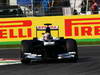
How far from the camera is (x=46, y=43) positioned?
1441 cm

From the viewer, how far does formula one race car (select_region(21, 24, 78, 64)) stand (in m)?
14.2

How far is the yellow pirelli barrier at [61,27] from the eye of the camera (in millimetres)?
21781

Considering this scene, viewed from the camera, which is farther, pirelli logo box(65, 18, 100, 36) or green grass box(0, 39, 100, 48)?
pirelli logo box(65, 18, 100, 36)

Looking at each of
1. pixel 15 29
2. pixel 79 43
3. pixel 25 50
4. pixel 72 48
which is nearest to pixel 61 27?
pixel 79 43

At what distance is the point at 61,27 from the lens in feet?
71.6

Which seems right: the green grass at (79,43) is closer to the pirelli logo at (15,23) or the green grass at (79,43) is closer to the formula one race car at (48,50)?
the pirelli logo at (15,23)

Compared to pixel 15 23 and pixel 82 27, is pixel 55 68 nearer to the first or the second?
pixel 82 27

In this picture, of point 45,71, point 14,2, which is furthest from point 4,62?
point 14,2

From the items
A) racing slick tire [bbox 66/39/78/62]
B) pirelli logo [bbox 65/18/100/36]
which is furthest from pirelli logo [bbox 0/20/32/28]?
racing slick tire [bbox 66/39/78/62]

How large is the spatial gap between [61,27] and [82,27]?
1.07 m

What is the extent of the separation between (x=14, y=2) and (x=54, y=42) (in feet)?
46.0

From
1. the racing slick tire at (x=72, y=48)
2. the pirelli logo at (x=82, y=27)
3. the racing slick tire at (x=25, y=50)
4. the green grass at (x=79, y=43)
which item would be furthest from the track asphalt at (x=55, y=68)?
the pirelli logo at (x=82, y=27)

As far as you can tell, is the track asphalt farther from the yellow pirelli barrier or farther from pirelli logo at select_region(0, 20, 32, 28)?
pirelli logo at select_region(0, 20, 32, 28)

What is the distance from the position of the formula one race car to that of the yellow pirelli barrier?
718 centimetres
